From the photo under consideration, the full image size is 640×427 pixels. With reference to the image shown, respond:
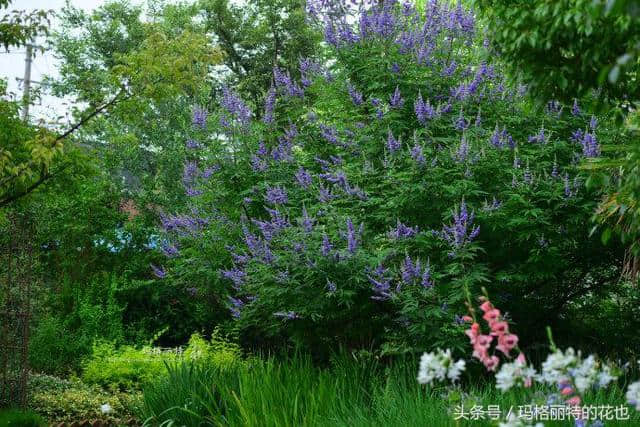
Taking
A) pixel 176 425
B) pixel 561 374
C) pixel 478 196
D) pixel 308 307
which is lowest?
pixel 176 425

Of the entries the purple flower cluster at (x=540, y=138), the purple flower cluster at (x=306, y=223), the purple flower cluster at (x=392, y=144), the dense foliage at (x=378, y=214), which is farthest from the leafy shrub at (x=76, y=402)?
the purple flower cluster at (x=540, y=138)

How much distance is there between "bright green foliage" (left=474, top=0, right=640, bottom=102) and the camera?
14.2ft

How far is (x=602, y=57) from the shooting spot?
465 centimetres

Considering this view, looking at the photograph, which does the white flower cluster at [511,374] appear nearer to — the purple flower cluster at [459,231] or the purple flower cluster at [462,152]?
the purple flower cluster at [459,231]

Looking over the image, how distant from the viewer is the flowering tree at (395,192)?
22.8 feet

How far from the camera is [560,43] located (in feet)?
15.6

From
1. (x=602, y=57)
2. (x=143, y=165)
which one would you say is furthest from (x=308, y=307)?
(x=143, y=165)

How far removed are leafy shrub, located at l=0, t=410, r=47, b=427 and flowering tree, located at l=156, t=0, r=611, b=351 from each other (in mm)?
2421

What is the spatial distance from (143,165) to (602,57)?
1263 cm

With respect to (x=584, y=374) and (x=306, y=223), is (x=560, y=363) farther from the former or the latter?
(x=306, y=223)

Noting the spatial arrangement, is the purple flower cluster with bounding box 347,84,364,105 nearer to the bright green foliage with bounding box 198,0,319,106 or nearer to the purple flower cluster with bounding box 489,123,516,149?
the purple flower cluster with bounding box 489,123,516,149

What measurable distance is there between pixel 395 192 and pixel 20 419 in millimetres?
4432

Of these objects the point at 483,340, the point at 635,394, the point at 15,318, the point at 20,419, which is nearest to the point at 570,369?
the point at 635,394

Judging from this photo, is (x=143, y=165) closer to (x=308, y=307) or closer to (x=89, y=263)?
(x=89, y=263)
